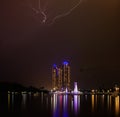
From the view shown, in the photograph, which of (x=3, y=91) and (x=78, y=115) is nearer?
(x=78, y=115)

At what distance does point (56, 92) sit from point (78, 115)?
119664 millimetres

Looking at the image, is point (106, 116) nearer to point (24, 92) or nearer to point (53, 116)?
point (53, 116)

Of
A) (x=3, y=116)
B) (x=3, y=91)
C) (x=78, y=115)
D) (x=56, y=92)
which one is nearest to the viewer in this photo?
(x=3, y=116)

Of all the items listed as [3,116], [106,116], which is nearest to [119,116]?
[106,116]

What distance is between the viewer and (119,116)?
1251 inches

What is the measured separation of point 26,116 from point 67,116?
3.35 metres

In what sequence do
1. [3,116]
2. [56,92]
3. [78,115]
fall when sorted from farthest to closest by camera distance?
[56,92] < [78,115] < [3,116]

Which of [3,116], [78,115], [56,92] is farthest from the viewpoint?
[56,92]

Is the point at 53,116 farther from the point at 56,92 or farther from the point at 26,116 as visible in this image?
the point at 56,92

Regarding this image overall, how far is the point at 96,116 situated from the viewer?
3291 centimetres

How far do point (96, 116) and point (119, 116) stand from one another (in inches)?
79.0

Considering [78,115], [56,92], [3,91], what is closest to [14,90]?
[3,91]

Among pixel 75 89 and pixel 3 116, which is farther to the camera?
pixel 75 89

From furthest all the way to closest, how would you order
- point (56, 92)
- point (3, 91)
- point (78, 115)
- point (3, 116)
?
point (56, 92)
point (3, 91)
point (78, 115)
point (3, 116)
